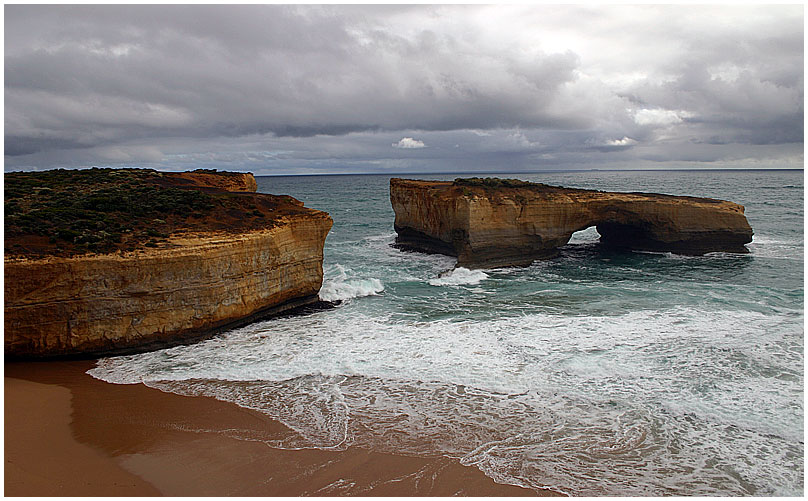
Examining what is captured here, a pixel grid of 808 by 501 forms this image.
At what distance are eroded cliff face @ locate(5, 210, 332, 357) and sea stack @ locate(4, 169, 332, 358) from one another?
0.08ft

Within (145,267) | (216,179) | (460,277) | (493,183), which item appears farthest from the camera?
(216,179)

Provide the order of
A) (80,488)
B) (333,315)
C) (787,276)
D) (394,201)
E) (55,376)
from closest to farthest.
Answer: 1. (80,488)
2. (55,376)
3. (333,315)
4. (787,276)
5. (394,201)

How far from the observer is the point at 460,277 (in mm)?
23672

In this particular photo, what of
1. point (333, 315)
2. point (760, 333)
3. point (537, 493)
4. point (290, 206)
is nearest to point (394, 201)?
point (290, 206)

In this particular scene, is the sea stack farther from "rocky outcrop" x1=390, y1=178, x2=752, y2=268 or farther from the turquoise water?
"rocky outcrop" x1=390, y1=178, x2=752, y2=268

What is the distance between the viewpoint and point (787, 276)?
23.3 metres

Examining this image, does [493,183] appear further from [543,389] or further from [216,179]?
[543,389]

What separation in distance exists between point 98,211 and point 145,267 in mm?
5397

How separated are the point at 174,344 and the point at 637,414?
11933mm

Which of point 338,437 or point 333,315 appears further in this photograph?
point 333,315

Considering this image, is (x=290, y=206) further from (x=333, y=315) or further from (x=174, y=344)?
(x=174, y=344)

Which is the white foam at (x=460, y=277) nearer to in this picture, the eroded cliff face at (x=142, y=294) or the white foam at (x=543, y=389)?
the white foam at (x=543, y=389)

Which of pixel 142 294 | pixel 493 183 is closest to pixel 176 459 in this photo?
pixel 142 294

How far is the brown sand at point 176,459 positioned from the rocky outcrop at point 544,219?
17.3 meters
